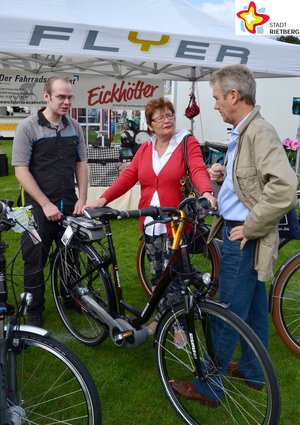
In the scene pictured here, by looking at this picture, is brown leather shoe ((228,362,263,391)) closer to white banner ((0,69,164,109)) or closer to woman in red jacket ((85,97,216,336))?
woman in red jacket ((85,97,216,336))

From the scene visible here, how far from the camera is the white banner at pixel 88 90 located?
7602 mm

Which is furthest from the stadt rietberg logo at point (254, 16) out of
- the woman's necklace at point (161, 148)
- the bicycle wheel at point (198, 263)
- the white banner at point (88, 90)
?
the woman's necklace at point (161, 148)

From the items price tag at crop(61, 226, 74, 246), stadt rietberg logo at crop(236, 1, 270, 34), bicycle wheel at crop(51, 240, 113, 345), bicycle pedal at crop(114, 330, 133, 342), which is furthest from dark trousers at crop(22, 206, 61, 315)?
stadt rietberg logo at crop(236, 1, 270, 34)

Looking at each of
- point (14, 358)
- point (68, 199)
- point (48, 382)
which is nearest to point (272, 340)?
point (48, 382)

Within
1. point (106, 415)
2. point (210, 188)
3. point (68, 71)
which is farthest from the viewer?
point (68, 71)

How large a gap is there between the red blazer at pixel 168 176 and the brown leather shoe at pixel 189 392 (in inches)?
41.3

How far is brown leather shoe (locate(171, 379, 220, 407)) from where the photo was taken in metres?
2.40

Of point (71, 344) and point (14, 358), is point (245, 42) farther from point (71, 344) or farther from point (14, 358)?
point (14, 358)

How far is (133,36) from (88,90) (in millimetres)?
4020

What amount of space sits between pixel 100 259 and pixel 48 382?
80 cm

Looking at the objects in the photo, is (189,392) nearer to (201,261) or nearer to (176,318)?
(176,318)

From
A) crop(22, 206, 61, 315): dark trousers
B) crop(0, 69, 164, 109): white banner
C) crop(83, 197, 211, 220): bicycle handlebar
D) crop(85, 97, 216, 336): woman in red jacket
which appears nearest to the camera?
crop(83, 197, 211, 220): bicycle handlebar

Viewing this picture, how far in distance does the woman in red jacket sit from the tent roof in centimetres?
154

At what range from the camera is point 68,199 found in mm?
3225
